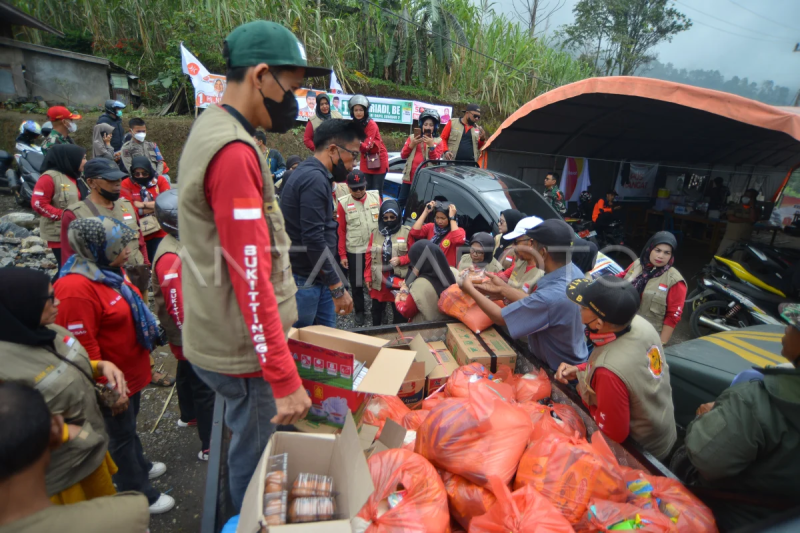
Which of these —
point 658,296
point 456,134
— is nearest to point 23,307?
point 658,296

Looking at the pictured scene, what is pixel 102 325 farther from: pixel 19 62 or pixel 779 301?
pixel 19 62

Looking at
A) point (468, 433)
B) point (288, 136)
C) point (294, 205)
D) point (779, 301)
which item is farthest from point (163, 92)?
point (779, 301)

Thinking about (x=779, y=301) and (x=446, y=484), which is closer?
(x=446, y=484)

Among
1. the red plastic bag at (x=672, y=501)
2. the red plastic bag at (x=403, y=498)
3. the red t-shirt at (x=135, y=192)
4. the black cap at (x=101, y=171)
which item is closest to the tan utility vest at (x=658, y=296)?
the red plastic bag at (x=672, y=501)

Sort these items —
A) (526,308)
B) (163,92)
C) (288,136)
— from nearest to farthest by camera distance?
1. (526,308)
2. (288,136)
3. (163,92)

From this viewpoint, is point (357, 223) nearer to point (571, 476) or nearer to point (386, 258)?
point (386, 258)

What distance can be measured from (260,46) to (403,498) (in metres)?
1.70

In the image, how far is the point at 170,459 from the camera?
302 centimetres

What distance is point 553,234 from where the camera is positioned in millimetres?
2623

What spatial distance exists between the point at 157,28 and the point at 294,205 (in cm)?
1293

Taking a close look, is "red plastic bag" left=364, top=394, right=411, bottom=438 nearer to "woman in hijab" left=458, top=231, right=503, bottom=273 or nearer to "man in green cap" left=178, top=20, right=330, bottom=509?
"man in green cap" left=178, top=20, right=330, bottom=509

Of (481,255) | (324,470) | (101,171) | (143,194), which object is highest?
(101,171)

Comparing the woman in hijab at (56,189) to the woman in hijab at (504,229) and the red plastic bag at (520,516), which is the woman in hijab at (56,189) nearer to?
the woman in hijab at (504,229)

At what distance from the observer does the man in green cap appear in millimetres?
1219
